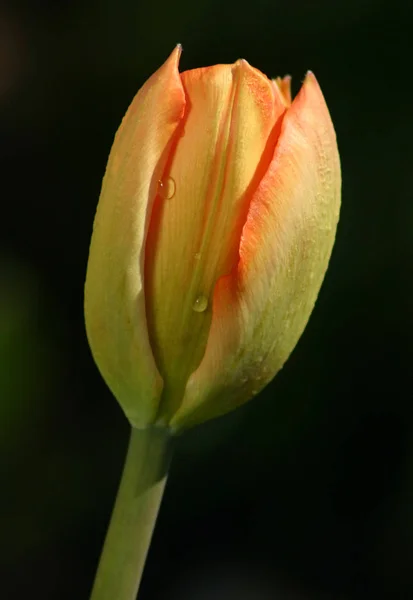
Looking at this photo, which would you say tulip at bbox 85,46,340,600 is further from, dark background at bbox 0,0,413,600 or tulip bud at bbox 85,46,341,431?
dark background at bbox 0,0,413,600

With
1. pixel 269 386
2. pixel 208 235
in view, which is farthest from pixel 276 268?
pixel 269 386

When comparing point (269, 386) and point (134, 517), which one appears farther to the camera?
point (269, 386)

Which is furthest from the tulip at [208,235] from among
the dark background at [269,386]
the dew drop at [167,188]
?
the dark background at [269,386]

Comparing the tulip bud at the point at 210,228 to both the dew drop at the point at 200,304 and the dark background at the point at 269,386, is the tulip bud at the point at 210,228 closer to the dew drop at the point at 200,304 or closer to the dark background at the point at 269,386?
the dew drop at the point at 200,304

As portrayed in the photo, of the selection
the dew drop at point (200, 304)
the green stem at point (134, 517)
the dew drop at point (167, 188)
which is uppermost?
the dew drop at point (167, 188)

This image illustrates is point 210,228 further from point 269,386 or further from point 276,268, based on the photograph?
point 269,386

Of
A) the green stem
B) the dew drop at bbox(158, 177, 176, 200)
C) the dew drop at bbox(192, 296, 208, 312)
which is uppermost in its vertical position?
the dew drop at bbox(158, 177, 176, 200)

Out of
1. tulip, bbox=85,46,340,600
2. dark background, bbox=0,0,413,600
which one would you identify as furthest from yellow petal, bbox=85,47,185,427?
dark background, bbox=0,0,413,600
